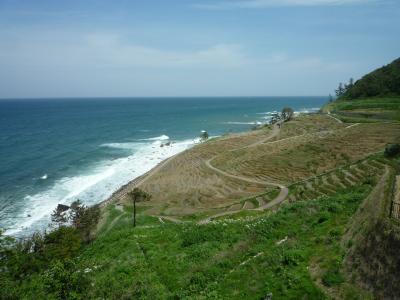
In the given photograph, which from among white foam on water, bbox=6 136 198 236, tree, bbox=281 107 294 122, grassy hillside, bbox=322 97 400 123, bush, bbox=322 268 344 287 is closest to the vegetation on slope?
bush, bbox=322 268 344 287

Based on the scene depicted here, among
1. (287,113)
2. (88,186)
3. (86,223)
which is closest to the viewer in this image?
(86,223)

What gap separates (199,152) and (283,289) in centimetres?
7115

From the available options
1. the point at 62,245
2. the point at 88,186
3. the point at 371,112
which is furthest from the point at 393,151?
the point at 88,186

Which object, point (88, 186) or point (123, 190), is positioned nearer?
point (123, 190)

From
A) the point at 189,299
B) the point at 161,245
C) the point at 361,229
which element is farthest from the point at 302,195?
the point at 189,299

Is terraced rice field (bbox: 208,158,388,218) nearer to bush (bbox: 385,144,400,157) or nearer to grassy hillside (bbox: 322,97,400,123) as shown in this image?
bush (bbox: 385,144,400,157)

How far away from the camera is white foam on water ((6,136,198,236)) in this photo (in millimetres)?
50562

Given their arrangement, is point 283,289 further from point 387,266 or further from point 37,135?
point 37,135

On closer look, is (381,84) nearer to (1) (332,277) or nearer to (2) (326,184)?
(2) (326,184)

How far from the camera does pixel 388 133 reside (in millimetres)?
72438

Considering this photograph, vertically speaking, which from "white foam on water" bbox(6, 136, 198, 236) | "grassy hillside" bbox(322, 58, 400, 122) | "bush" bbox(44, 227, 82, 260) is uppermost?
"grassy hillside" bbox(322, 58, 400, 122)

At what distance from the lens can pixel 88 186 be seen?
6800 cm

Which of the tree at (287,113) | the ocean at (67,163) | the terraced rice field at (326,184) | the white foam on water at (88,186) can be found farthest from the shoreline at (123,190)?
the tree at (287,113)

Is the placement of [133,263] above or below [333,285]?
below
